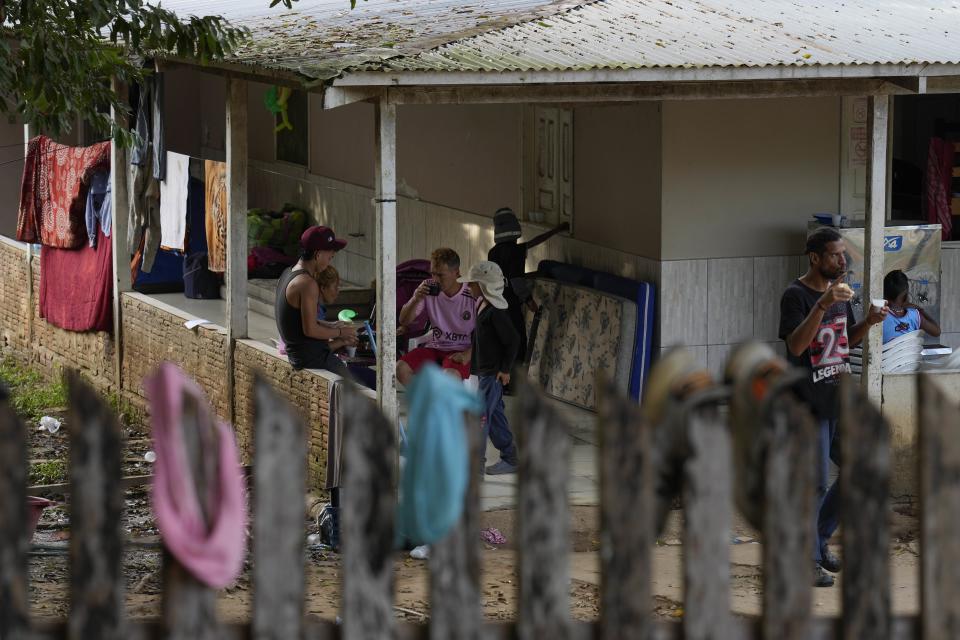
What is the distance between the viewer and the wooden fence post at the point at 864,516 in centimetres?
239

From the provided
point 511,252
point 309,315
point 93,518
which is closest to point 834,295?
point 309,315

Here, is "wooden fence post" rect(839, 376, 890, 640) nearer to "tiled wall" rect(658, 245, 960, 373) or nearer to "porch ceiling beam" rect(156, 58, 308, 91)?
"porch ceiling beam" rect(156, 58, 308, 91)

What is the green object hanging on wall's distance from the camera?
597 inches

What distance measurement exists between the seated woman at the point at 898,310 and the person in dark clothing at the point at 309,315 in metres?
3.34

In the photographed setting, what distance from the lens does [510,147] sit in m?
12.0

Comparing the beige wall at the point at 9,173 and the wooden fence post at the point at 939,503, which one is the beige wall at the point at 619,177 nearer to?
the wooden fence post at the point at 939,503

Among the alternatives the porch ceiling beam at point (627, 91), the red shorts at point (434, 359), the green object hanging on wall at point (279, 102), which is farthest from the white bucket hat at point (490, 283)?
the green object hanging on wall at point (279, 102)

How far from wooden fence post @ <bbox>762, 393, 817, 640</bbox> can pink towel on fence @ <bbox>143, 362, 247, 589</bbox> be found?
0.85 m

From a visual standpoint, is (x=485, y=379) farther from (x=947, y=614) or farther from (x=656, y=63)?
(x=947, y=614)

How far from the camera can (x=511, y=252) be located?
428 inches

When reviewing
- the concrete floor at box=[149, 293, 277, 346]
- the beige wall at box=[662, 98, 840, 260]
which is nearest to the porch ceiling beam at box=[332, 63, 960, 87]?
the beige wall at box=[662, 98, 840, 260]

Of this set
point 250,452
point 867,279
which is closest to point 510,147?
point 250,452

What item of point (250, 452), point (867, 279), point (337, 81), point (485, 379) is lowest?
point (250, 452)

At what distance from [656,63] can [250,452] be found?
4.50 meters
